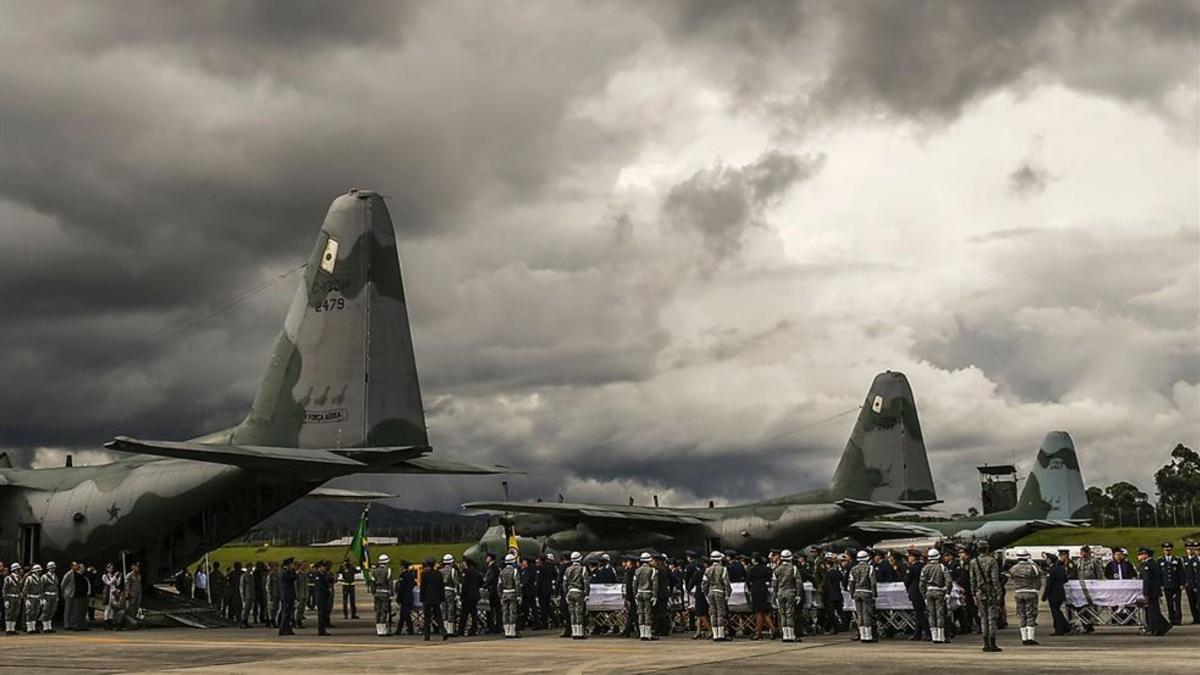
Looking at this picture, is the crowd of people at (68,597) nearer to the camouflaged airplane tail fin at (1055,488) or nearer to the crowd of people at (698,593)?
the crowd of people at (698,593)

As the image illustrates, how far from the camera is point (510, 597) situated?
2198 centimetres

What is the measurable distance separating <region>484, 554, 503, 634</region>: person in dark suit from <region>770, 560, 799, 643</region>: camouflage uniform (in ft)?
19.2

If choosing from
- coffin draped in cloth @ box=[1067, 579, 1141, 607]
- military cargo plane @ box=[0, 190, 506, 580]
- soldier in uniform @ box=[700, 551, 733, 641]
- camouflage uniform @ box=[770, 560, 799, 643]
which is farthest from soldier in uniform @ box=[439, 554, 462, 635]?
coffin draped in cloth @ box=[1067, 579, 1141, 607]

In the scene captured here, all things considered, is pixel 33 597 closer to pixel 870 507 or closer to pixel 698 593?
pixel 698 593

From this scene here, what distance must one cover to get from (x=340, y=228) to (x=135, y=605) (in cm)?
935

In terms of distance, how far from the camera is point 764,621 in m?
21.0

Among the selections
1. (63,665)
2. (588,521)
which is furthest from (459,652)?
(588,521)

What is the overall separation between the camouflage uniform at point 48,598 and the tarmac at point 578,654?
162cm

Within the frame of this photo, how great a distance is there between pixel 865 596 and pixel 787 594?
1326 mm

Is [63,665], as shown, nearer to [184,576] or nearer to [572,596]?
[572,596]

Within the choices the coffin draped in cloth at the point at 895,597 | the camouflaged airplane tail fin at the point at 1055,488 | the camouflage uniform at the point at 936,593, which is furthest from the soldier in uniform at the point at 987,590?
the camouflaged airplane tail fin at the point at 1055,488

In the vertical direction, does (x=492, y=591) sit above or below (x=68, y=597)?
below

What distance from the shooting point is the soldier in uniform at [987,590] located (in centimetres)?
1705

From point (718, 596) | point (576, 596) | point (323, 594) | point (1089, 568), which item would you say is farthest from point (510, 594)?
point (1089, 568)
